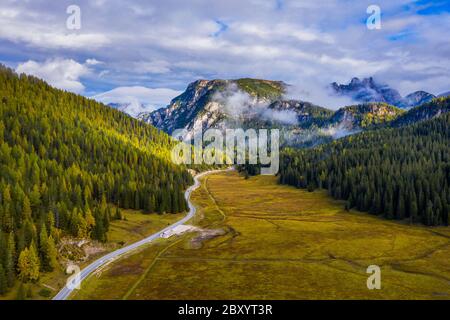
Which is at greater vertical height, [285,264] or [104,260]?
[104,260]

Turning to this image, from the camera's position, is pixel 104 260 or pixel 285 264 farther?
pixel 104 260

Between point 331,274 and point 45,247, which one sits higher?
point 45,247

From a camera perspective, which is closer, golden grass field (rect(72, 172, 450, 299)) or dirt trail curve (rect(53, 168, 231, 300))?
dirt trail curve (rect(53, 168, 231, 300))

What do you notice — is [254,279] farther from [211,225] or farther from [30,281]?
[211,225]

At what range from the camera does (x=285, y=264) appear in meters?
105

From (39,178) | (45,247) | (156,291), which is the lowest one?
(156,291)

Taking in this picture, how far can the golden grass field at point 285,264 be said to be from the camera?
8494 cm

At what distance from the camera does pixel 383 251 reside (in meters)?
118

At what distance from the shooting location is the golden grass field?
84.9m

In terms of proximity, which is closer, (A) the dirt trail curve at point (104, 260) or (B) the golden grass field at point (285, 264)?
(A) the dirt trail curve at point (104, 260)
